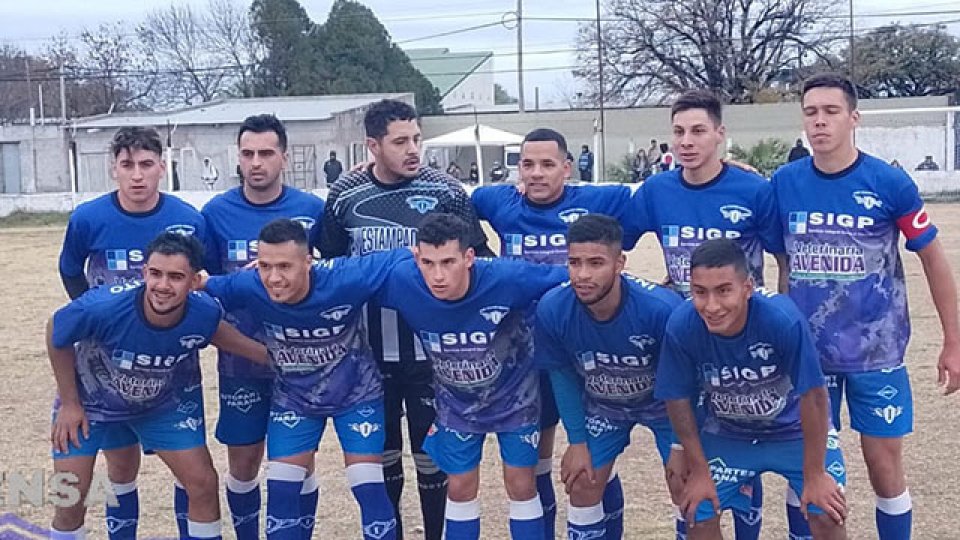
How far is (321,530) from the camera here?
275 inches

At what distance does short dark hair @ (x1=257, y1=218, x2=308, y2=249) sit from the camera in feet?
18.7

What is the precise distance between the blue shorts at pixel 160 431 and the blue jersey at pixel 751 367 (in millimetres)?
2380

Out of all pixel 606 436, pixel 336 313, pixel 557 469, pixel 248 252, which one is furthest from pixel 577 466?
pixel 557 469

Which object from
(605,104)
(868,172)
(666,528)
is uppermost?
(605,104)

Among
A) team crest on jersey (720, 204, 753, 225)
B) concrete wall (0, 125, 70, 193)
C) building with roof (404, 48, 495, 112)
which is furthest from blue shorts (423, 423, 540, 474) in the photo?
building with roof (404, 48, 495, 112)

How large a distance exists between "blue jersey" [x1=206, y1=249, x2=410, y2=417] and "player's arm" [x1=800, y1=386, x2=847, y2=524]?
2.12m

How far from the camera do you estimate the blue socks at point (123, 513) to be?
6246mm

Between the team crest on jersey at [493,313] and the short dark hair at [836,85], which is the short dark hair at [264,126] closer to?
the team crest on jersey at [493,313]

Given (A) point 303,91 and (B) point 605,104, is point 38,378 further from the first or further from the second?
(A) point 303,91

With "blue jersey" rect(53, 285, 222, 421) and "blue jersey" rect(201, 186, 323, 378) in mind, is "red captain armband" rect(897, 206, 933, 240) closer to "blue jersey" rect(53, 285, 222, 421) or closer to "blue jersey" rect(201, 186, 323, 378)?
"blue jersey" rect(201, 186, 323, 378)

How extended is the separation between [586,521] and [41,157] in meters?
42.3

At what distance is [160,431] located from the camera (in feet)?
19.6

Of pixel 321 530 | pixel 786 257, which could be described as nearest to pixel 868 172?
pixel 786 257

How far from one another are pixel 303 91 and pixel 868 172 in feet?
190
